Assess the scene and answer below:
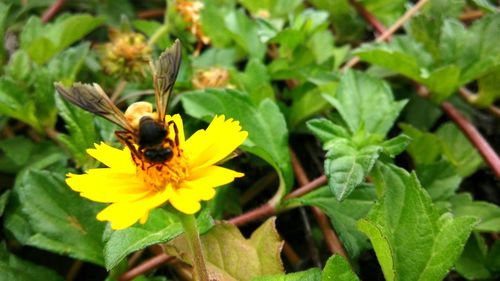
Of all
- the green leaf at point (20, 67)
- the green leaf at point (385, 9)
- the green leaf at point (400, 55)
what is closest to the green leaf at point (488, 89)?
the green leaf at point (400, 55)

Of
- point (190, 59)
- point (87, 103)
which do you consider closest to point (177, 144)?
point (87, 103)

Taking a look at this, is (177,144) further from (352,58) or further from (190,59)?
(352,58)

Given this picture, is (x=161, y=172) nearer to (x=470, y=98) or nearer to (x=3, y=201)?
(x=3, y=201)

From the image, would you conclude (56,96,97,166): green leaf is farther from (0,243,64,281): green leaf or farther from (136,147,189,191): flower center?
(136,147,189,191): flower center

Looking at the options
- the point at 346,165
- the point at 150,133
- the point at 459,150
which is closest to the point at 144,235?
the point at 150,133

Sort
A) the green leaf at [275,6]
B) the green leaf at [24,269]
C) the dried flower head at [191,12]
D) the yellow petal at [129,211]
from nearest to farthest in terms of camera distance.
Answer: the yellow petal at [129,211] → the green leaf at [24,269] → the dried flower head at [191,12] → the green leaf at [275,6]

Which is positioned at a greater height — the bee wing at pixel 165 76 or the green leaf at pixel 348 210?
the bee wing at pixel 165 76

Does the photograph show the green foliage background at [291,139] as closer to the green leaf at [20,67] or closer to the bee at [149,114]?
the green leaf at [20,67]
